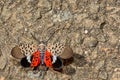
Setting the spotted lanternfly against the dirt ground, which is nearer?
the spotted lanternfly

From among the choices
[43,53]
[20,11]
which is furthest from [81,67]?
[20,11]

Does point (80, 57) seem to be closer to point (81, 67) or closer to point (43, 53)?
point (81, 67)

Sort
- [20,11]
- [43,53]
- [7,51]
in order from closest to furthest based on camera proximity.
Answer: [43,53], [7,51], [20,11]

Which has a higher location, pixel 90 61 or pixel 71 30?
pixel 71 30

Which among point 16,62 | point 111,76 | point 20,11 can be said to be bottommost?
point 111,76

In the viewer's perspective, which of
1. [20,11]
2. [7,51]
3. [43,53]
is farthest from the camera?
[20,11]
